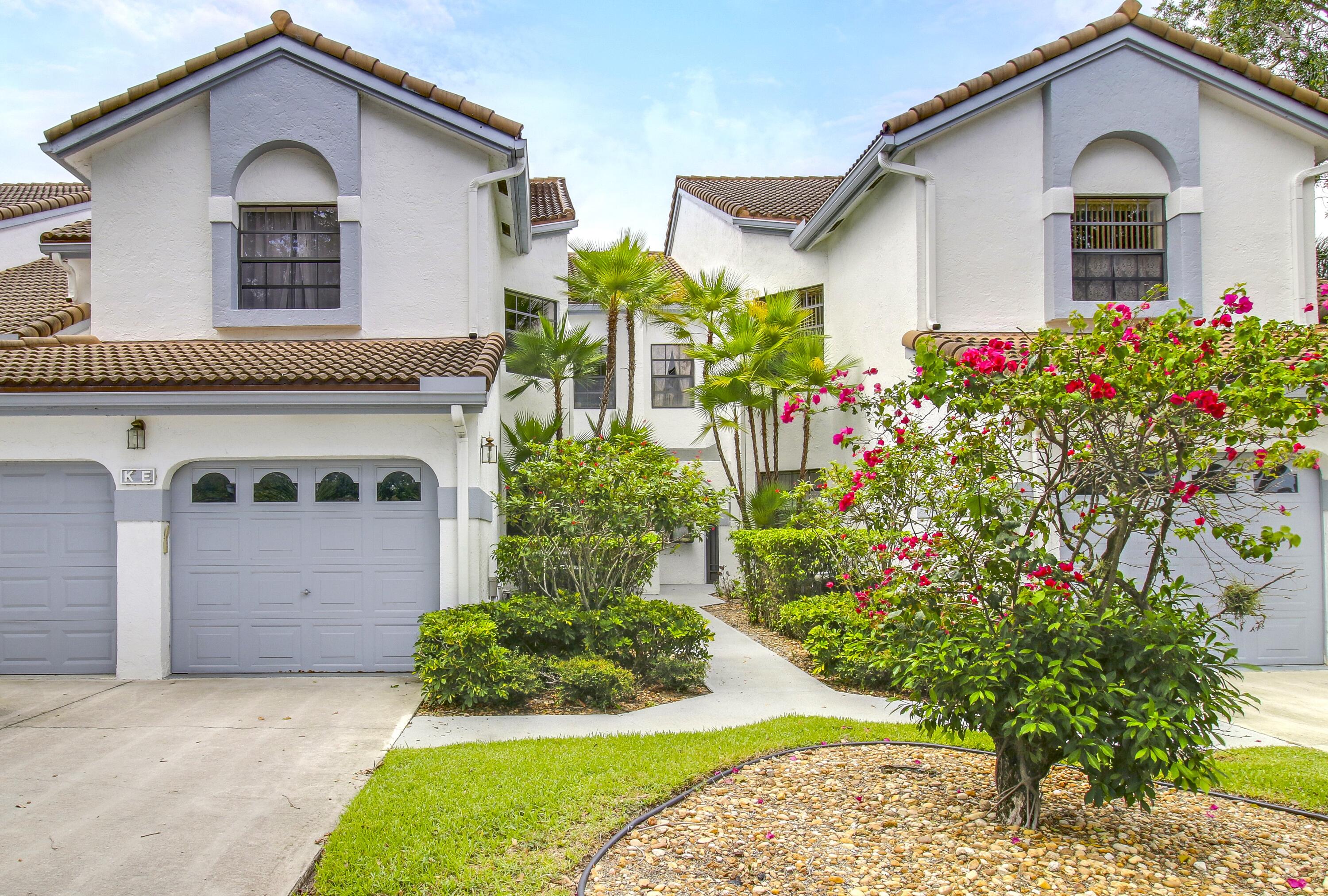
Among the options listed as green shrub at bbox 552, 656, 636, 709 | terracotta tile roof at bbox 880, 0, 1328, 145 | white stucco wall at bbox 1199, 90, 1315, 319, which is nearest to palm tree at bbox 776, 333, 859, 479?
terracotta tile roof at bbox 880, 0, 1328, 145

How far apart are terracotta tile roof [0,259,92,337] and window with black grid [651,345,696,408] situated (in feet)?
35.0

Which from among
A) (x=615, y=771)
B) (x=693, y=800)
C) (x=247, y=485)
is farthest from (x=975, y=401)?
(x=247, y=485)

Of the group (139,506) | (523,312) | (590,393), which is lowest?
(139,506)

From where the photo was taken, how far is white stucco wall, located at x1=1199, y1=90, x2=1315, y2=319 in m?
12.6

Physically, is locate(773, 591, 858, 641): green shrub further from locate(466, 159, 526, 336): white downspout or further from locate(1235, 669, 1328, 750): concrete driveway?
locate(466, 159, 526, 336): white downspout

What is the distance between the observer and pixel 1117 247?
1305 centimetres

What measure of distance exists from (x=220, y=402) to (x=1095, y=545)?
856cm

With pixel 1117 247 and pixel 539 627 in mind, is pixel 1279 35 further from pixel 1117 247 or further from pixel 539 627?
pixel 539 627

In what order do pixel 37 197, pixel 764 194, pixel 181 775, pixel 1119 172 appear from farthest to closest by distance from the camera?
1. pixel 764 194
2. pixel 37 197
3. pixel 1119 172
4. pixel 181 775

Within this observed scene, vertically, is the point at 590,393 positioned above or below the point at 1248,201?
below

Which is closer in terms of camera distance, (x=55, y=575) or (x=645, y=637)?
(x=645, y=637)

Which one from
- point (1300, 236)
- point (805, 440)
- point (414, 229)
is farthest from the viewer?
point (805, 440)

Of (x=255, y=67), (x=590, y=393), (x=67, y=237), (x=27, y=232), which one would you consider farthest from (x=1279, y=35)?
(x=27, y=232)

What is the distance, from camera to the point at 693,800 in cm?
589
